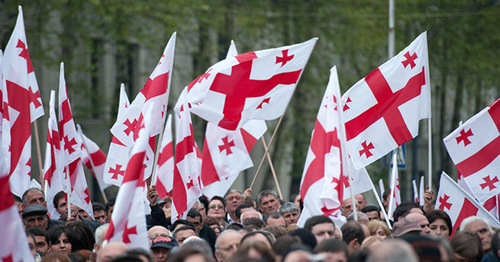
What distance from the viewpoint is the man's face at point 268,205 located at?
13.5 meters

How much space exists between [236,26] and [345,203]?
659 inches

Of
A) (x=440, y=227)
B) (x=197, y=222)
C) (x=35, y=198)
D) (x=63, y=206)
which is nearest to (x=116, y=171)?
(x=63, y=206)

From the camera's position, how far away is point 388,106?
12.1 metres

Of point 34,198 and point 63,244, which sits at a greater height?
point 34,198

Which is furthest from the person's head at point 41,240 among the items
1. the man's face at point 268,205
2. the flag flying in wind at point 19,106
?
the man's face at point 268,205

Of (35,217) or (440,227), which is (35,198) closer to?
(35,217)

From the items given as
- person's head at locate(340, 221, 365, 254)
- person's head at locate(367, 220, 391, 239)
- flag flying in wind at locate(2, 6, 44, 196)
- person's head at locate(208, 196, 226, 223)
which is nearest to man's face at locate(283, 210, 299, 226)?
person's head at locate(208, 196, 226, 223)

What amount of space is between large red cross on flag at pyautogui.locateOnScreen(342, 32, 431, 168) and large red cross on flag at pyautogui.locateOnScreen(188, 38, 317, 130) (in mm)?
839

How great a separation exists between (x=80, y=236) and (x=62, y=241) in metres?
0.21

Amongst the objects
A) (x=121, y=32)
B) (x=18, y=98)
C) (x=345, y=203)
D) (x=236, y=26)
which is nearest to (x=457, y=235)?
(x=345, y=203)

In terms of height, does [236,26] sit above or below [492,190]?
above

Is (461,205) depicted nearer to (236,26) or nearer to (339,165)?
(339,165)

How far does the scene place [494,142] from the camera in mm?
11969

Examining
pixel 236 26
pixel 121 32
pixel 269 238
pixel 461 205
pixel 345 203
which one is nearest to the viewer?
pixel 269 238
